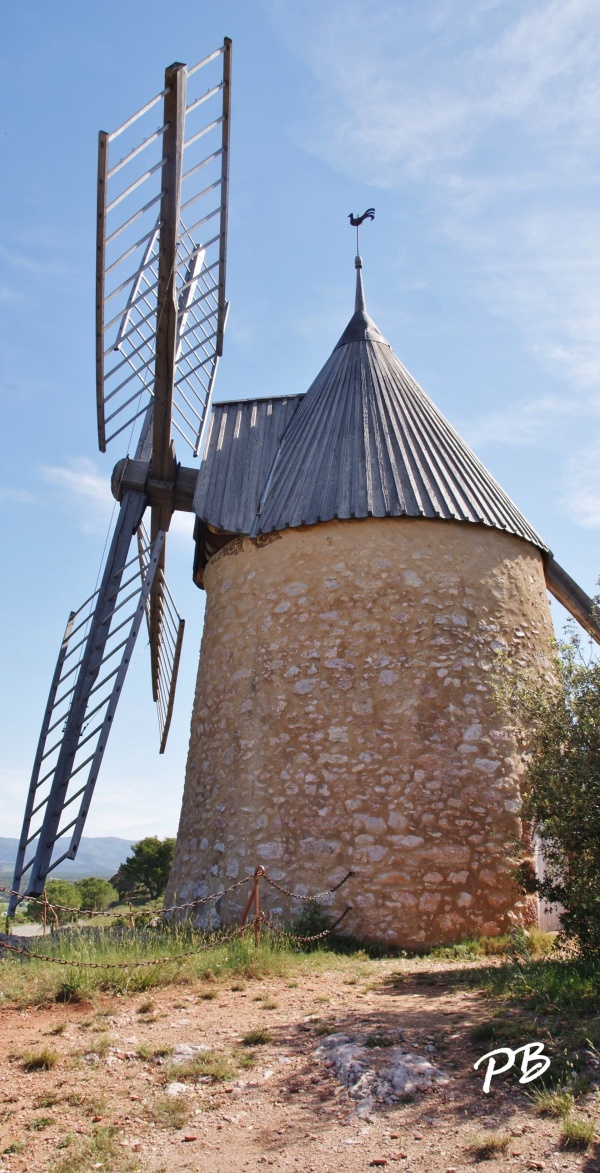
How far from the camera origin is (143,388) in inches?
460

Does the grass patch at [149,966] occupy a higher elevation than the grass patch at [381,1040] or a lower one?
higher

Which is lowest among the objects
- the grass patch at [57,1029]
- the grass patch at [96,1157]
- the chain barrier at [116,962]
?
the grass patch at [96,1157]

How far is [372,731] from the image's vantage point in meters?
7.91

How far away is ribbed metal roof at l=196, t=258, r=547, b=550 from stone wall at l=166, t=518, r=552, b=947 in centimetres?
28

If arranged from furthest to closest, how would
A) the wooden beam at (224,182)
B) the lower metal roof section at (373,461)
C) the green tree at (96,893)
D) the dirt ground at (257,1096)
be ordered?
the green tree at (96,893)
the wooden beam at (224,182)
the lower metal roof section at (373,461)
the dirt ground at (257,1096)

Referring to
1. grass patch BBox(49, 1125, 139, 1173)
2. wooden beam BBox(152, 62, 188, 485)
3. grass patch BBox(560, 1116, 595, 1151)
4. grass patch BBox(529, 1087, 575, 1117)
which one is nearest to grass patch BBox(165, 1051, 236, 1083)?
grass patch BBox(49, 1125, 139, 1173)

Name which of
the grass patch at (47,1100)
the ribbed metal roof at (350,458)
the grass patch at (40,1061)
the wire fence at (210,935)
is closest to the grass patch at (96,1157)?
the grass patch at (47,1100)

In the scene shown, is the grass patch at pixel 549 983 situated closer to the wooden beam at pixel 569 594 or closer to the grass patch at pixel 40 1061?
the grass patch at pixel 40 1061

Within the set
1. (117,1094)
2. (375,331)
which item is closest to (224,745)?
(117,1094)

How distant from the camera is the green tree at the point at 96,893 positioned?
1933cm

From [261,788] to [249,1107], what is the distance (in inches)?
175

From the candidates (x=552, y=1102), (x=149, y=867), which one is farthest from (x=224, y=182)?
(x=149, y=867)

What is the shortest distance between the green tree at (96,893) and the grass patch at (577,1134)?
17.1m

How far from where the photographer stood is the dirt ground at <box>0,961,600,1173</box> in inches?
132
